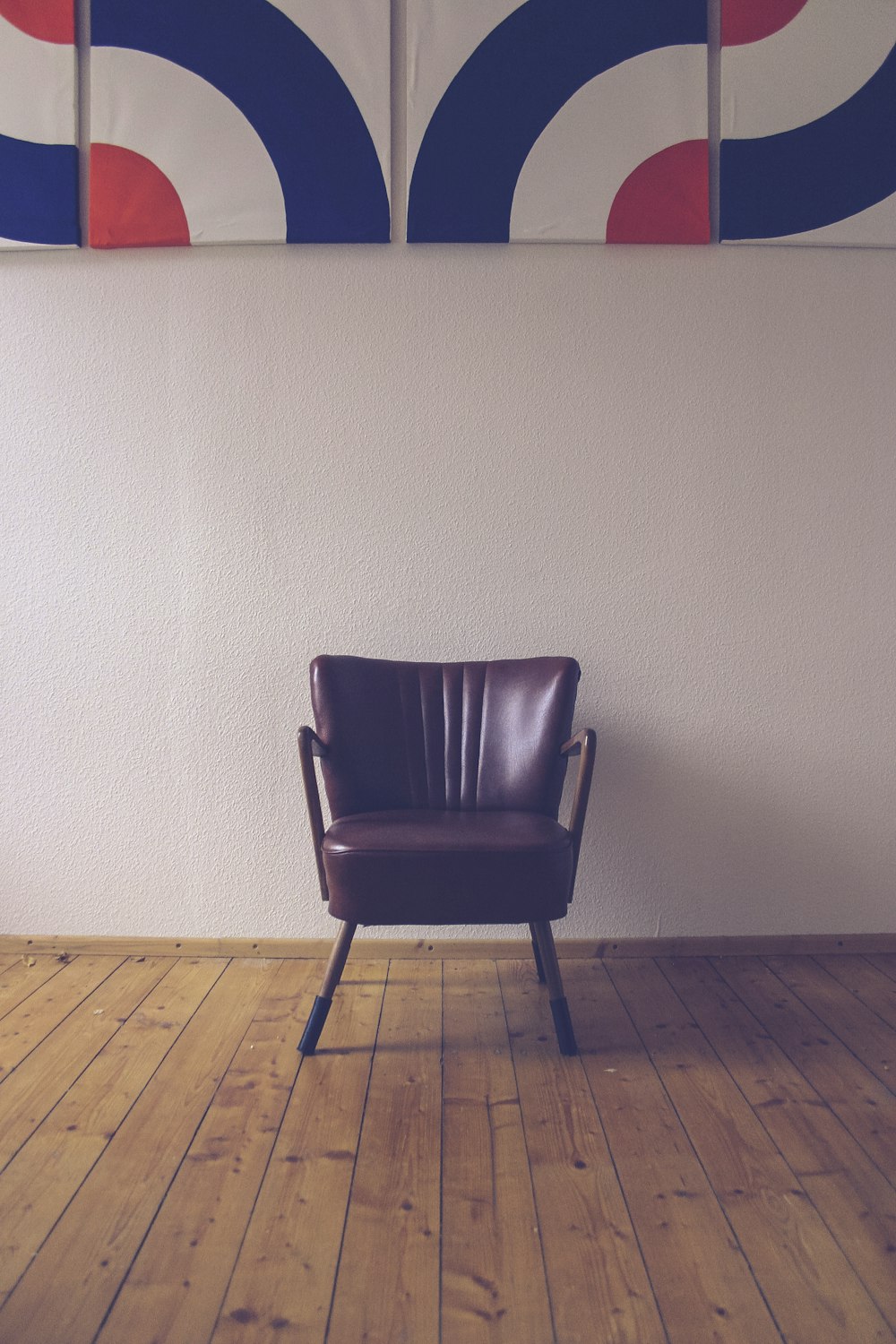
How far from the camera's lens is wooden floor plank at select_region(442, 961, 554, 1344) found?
4.05 feet

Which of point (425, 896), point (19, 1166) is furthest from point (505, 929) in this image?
point (19, 1166)

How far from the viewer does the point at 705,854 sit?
2631 millimetres

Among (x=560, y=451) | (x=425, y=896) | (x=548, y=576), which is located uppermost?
(x=560, y=451)

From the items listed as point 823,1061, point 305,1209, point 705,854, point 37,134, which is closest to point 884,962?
point 705,854

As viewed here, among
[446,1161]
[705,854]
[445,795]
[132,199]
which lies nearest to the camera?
[446,1161]

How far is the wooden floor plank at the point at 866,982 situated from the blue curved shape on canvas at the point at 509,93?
6.98 feet

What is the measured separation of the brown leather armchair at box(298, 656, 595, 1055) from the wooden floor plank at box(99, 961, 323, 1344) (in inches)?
5.7

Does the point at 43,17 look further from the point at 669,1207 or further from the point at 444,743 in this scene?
the point at 669,1207

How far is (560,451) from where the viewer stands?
2580 mm

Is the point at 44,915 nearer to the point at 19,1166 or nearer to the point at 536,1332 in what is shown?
the point at 19,1166

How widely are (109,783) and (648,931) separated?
1.55 m

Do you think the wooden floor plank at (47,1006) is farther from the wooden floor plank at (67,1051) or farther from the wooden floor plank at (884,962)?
the wooden floor plank at (884,962)

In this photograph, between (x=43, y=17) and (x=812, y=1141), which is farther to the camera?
(x=43, y=17)

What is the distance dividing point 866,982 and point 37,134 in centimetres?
310
